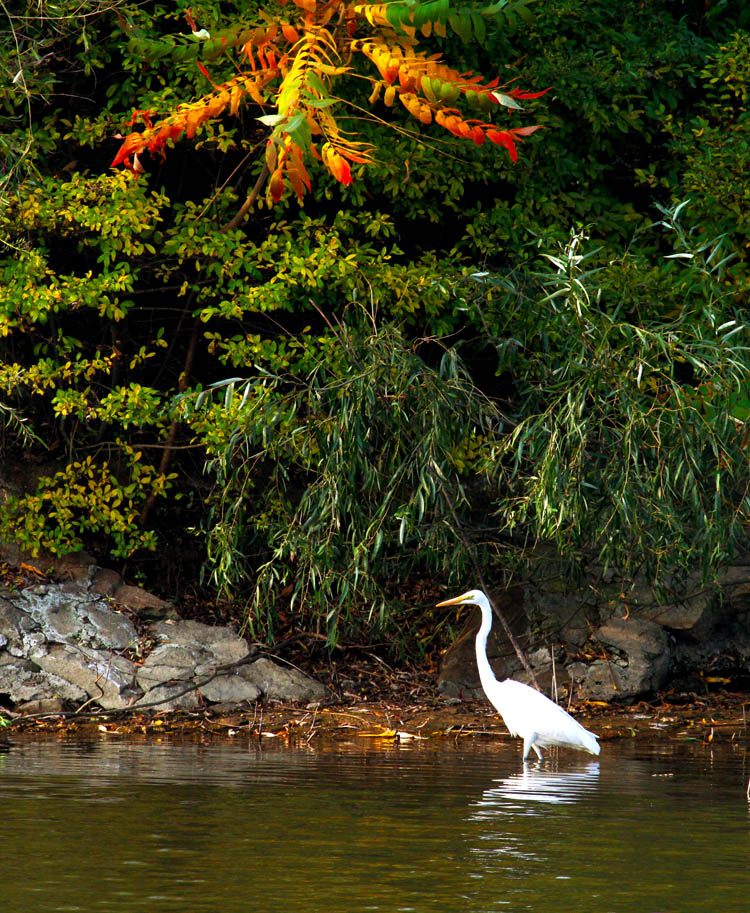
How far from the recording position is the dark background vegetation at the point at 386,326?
1237 centimetres

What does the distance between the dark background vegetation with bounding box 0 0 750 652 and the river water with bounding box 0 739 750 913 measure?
230cm

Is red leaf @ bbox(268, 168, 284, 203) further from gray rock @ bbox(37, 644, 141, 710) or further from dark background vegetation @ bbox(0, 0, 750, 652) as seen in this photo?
gray rock @ bbox(37, 644, 141, 710)

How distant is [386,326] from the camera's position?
41.9 ft

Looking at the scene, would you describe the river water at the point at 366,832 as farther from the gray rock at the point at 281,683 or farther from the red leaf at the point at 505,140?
the red leaf at the point at 505,140

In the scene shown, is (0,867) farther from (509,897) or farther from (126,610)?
(126,610)

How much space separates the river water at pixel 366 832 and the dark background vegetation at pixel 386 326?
2295 millimetres

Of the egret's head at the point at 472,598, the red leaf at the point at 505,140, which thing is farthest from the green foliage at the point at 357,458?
the red leaf at the point at 505,140

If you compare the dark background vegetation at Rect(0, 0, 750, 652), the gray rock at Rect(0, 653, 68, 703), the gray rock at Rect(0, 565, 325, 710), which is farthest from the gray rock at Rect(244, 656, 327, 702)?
the gray rock at Rect(0, 653, 68, 703)

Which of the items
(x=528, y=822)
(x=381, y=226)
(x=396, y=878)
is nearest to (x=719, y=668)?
(x=381, y=226)

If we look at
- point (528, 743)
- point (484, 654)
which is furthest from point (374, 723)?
point (528, 743)

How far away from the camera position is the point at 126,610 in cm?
1474

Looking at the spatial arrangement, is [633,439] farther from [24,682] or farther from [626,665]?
[24,682]

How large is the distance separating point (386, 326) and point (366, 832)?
229 inches

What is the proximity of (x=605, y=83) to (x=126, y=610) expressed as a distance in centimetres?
727
